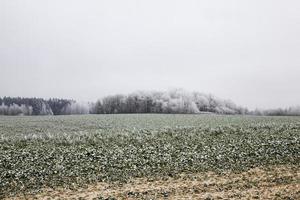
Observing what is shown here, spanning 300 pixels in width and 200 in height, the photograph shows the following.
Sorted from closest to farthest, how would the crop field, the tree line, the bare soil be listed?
the bare soil < the crop field < the tree line

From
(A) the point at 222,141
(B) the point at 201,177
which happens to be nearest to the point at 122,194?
(B) the point at 201,177

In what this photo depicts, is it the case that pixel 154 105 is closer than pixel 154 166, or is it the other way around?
pixel 154 166

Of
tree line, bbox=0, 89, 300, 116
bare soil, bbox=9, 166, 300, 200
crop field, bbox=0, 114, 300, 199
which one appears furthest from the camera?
tree line, bbox=0, 89, 300, 116

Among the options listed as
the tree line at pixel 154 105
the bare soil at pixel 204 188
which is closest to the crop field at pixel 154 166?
the bare soil at pixel 204 188

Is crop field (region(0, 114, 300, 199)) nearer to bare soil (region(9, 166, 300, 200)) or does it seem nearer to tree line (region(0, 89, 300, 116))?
bare soil (region(9, 166, 300, 200))

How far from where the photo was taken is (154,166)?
80.7ft

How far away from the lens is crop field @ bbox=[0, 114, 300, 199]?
19172mm

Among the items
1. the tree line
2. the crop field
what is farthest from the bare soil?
the tree line

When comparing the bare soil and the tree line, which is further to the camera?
the tree line

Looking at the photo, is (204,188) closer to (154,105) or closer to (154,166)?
(154,166)

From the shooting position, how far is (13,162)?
1020 inches

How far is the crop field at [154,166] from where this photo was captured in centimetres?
1917

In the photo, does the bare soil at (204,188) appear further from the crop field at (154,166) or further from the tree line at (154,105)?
the tree line at (154,105)

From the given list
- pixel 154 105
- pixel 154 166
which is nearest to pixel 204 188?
pixel 154 166
